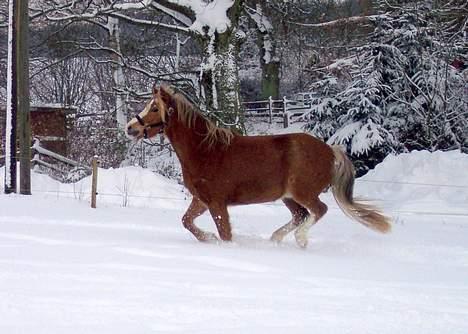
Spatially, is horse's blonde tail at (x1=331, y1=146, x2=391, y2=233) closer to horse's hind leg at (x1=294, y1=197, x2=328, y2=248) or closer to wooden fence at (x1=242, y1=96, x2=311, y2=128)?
horse's hind leg at (x1=294, y1=197, x2=328, y2=248)

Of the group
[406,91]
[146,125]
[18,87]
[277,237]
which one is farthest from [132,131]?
[406,91]

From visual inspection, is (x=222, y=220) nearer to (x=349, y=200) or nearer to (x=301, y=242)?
(x=301, y=242)

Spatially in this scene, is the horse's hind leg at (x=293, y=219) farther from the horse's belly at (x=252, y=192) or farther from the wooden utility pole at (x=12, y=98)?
the wooden utility pole at (x=12, y=98)

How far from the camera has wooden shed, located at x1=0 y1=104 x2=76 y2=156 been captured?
2159 cm

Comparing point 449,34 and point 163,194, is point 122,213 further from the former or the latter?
point 449,34

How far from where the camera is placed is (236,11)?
58.5 ft

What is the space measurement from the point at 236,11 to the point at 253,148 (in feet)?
34.2

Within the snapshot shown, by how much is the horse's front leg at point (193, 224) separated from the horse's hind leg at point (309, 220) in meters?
0.96

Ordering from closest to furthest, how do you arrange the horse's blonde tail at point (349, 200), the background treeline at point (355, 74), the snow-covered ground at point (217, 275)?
the snow-covered ground at point (217, 275)
the horse's blonde tail at point (349, 200)
the background treeline at point (355, 74)

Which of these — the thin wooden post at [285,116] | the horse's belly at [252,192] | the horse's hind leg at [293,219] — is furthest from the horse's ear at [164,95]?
the thin wooden post at [285,116]

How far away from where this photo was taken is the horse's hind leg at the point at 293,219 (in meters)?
8.12

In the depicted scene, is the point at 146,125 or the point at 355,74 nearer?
the point at 146,125

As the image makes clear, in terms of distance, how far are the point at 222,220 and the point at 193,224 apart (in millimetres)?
390

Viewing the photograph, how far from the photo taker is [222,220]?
25.7ft
